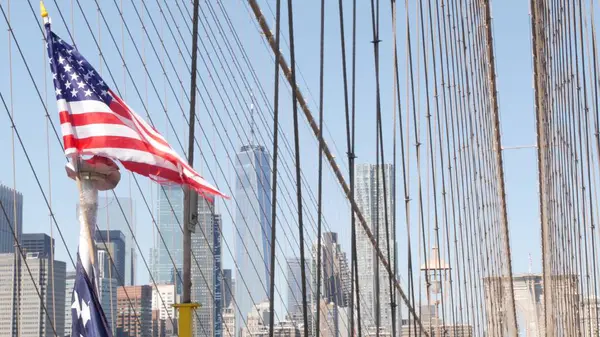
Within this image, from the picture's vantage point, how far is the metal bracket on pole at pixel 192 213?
5.12 m

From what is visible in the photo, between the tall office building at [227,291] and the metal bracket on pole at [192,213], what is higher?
the tall office building at [227,291]

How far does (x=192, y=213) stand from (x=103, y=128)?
747 mm

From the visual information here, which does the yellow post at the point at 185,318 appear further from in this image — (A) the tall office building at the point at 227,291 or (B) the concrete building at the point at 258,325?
(B) the concrete building at the point at 258,325

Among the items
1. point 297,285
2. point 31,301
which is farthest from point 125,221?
point 31,301

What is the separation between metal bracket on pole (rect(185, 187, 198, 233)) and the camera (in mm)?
5121

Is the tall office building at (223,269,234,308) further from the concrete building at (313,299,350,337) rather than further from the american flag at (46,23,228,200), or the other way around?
the american flag at (46,23,228,200)

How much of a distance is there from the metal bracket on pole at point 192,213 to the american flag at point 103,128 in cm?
5

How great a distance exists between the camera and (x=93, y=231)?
559cm

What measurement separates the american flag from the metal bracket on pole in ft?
0.15

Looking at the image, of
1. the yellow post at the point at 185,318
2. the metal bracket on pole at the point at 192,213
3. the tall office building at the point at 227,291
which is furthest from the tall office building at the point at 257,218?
the yellow post at the point at 185,318

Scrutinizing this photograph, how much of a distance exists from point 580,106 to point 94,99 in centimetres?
518

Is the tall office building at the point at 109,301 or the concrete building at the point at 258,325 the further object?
the concrete building at the point at 258,325

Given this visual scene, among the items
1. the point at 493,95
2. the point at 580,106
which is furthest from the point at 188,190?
the point at 493,95

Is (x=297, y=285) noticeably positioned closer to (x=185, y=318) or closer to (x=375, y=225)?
(x=375, y=225)
